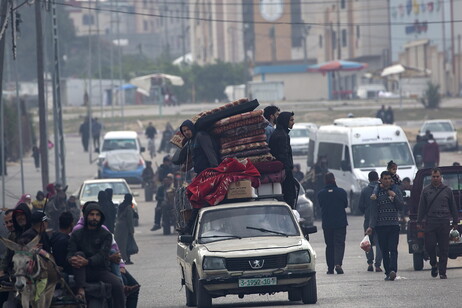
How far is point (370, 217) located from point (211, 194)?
3.53 metres

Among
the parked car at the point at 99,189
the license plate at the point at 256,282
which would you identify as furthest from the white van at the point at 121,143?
the license plate at the point at 256,282

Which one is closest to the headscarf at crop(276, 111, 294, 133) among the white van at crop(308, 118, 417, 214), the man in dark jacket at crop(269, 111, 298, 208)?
the man in dark jacket at crop(269, 111, 298, 208)

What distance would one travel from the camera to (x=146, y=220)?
3800 centimetres

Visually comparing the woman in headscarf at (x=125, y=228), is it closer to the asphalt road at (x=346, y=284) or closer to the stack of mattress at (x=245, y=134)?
the asphalt road at (x=346, y=284)

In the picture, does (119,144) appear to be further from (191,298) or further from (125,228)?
(191,298)

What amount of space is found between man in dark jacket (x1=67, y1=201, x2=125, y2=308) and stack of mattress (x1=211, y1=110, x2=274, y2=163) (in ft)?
16.2

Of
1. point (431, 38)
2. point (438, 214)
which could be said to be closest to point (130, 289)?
point (438, 214)

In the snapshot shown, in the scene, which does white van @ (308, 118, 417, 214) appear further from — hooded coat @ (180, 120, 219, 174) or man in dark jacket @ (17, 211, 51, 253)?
man in dark jacket @ (17, 211, 51, 253)

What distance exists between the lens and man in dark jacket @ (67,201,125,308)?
1209 centimetres

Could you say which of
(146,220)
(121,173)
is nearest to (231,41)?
Result: (121,173)

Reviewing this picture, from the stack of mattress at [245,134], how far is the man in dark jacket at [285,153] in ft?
0.44

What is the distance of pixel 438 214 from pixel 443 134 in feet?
126

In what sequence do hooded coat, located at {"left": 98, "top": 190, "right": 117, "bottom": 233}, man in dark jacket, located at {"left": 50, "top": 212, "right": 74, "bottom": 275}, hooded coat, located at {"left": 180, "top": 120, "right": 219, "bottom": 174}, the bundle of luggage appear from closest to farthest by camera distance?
man in dark jacket, located at {"left": 50, "top": 212, "right": 74, "bottom": 275} → the bundle of luggage → hooded coat, located at {"left": 180, "top": 120, "right": 219, "bottom": 174} → hooded coat, located at {"left": 98, "top": 190, "right": 117, "bottom": 233}

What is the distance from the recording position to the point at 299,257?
15.1 metres
